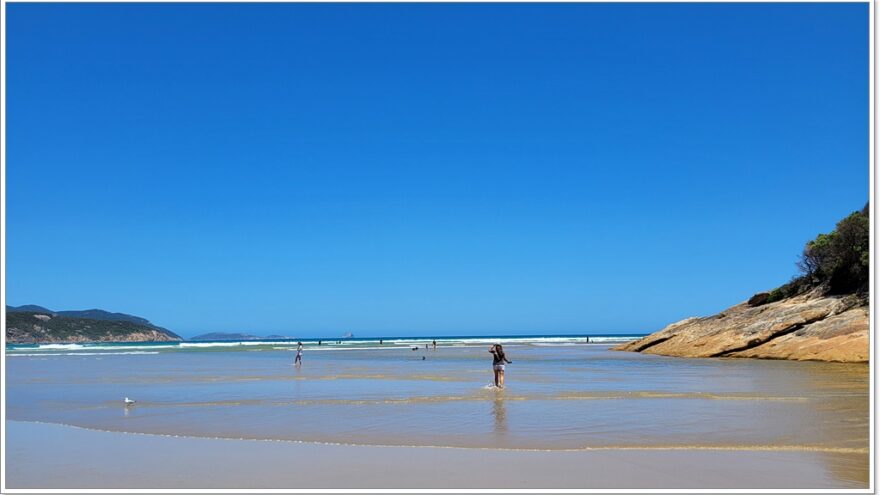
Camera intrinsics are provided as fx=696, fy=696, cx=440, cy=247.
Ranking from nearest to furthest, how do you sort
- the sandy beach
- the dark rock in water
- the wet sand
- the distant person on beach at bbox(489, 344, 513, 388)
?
the wet sand
the sandy beach
the distant person on beach at bbox(489, 344, 513, 388)
the dark rock in water

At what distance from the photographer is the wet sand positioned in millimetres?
9188

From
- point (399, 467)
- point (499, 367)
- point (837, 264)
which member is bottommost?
point (399, 467)

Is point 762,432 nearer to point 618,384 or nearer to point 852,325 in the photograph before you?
point 618,384

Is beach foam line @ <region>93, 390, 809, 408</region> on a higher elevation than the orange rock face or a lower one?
lower

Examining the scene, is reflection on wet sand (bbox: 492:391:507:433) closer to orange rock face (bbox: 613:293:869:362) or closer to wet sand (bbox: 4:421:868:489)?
wet sand (bbox: 4:421:868:489)

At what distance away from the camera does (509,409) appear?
1695 centimetres

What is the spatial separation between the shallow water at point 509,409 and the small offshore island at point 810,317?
3.49 m

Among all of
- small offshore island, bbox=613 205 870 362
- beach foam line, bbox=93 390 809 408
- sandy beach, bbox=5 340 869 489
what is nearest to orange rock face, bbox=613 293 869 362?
small offshore island, bbox=613 205 870 362

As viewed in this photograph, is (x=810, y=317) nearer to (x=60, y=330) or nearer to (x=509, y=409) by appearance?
(x=509, y=409)

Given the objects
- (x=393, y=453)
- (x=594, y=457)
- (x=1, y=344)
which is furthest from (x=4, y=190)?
(x=594, y=457)

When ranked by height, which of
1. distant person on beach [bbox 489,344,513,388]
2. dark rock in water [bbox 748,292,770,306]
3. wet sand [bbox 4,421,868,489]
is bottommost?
wet sand [bbox 4,421,868,489]

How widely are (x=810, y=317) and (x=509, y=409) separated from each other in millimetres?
25264

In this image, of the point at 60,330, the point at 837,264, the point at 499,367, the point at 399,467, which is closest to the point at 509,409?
the point at 499,367

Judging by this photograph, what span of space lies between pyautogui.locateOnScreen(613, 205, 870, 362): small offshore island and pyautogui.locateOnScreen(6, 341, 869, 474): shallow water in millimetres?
3489
